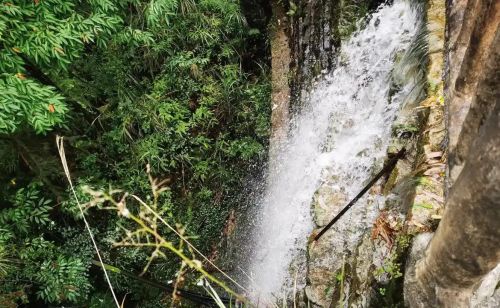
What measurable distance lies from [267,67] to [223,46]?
86 cm

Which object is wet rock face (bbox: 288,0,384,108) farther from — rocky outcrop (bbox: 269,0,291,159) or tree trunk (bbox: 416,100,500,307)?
tree trunk (bbox: 416,100,500,307)

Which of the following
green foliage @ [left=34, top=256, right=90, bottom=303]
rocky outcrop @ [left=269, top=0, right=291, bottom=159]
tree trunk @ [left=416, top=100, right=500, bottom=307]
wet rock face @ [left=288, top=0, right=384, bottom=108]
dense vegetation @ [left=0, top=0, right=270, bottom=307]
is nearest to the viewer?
tree trunk @ [left=416, top=100, right=500, bottom=307]

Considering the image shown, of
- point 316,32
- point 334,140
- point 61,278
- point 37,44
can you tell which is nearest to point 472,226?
point 37,44

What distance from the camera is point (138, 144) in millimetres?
5742

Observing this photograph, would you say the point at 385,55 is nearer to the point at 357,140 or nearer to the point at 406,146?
the point at 357,140

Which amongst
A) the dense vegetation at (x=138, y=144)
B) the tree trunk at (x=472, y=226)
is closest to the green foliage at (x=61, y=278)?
the dense vegetation at (x=138, y=144)

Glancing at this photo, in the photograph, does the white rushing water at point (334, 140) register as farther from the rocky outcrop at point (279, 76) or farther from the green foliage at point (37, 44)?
the green foliage at point (37, 44)

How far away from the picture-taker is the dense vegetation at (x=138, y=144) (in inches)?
189

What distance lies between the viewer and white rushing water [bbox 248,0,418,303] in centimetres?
469

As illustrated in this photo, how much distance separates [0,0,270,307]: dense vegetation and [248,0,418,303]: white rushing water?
0.68m

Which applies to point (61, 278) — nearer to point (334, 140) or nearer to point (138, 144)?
point (138, 144)

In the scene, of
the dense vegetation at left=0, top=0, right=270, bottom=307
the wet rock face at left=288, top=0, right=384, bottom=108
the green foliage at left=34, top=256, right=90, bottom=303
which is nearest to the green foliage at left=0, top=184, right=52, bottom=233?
the dense vegetation at left=0, top=0, right=270, bottom=307

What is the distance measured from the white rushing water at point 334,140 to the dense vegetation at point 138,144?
0.68 metres

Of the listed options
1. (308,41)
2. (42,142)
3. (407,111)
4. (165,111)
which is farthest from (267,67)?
(42,142)
